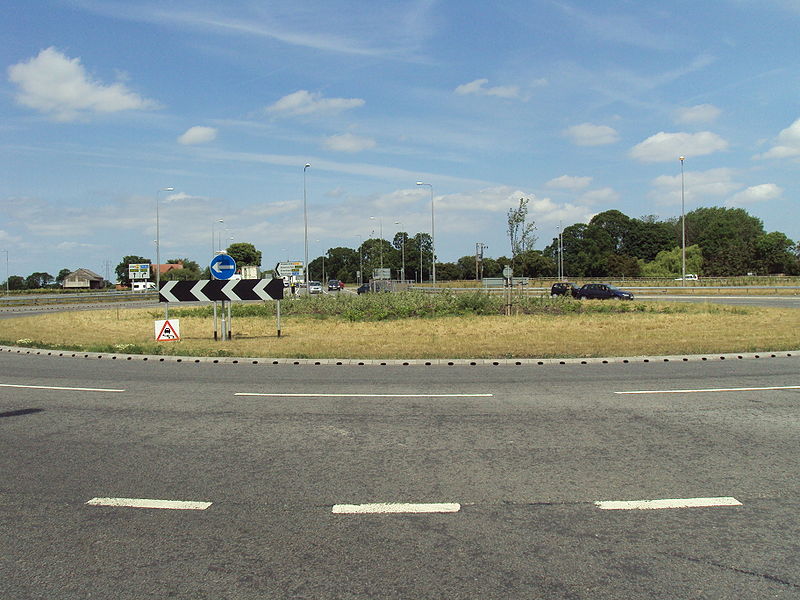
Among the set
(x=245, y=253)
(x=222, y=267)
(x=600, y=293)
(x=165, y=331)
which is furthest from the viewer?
(x=245, y=253)

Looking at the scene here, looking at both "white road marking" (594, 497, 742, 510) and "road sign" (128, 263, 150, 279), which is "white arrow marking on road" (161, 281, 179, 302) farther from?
"road sign" (128, 263, 150, 279)

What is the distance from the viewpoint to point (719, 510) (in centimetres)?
480

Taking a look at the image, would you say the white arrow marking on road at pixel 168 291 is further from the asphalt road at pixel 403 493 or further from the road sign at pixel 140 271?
the road sign at pixel 140 271

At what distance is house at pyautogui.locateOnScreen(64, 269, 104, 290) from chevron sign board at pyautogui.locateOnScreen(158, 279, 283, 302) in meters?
134

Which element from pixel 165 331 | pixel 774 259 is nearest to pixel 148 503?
pixel 165 331

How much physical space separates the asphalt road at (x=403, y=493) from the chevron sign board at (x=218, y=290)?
8.69m

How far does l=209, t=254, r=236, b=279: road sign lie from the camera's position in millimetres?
19328

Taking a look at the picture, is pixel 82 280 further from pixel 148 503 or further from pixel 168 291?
pixel 148 503

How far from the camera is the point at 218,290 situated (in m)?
18.5

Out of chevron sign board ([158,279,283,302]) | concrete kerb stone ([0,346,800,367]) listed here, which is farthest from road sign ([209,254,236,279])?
concrete kerb stone ([0,346,800,367])

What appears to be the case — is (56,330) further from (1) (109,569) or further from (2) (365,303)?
(1) (109,569)

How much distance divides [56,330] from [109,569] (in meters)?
24.2

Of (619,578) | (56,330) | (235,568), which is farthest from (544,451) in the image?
(56,330)

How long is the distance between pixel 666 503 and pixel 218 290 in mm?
15417
